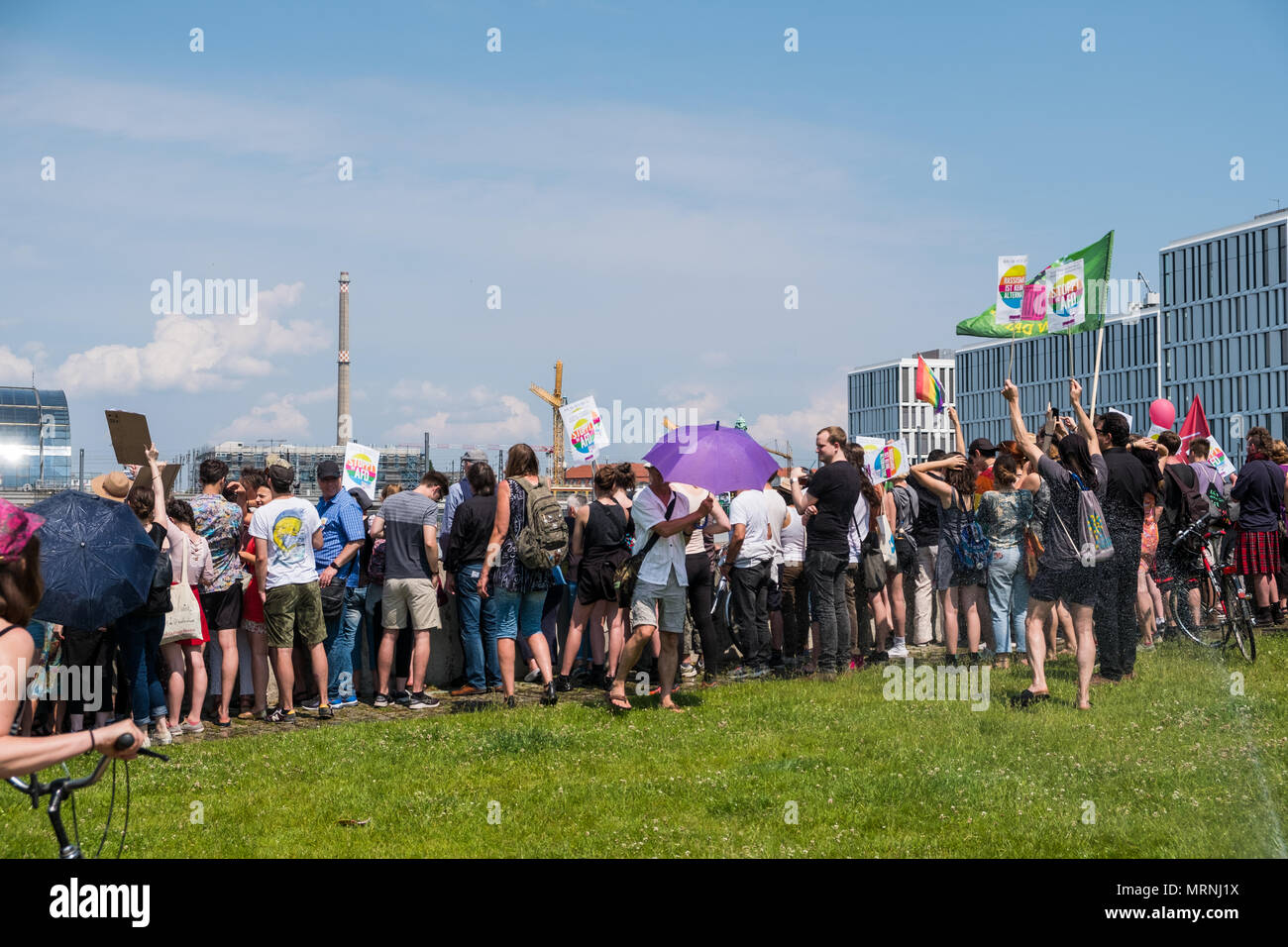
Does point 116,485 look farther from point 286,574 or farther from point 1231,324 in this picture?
point 1231,324

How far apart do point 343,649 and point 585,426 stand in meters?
6.15

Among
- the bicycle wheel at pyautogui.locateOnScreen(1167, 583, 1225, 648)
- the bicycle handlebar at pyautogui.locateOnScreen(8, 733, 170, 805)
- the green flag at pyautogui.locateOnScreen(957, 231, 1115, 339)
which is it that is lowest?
the bicycle wheel at pyautogui.locateOnScreen(1167, 583, 1225, 648)

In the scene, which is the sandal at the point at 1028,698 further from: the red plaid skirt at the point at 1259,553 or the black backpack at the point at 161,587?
the black backpack at the point at 161,587

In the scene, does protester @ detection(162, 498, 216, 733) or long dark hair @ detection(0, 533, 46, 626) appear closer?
long dark hair @ detection(0, 533, 46, 626)

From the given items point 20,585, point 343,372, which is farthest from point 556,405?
point 20,585

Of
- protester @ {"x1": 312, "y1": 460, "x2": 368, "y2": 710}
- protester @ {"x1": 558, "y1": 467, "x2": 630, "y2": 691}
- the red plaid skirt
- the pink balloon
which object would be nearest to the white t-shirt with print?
protester @ {"x1": 312, "y1": 460, "x2": 368, "y2": 710}

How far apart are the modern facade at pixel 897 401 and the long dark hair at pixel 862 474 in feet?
358

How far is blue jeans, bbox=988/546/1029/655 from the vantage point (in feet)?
33.7

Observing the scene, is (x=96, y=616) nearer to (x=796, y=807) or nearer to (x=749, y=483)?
(x=796, y=807)

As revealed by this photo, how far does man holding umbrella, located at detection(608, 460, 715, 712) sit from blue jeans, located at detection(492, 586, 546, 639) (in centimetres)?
114

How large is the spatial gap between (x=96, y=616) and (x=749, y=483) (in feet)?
17.3

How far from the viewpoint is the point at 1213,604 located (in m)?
11.7

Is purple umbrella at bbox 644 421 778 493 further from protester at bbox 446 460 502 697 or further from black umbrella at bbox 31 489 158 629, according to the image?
black umbrella at bbox 31 489 158 629

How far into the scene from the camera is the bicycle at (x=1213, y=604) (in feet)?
36.5
